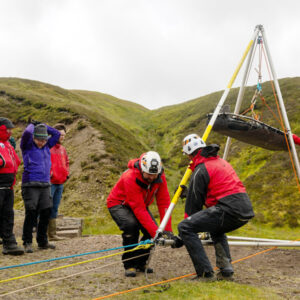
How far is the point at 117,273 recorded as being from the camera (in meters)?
6.21

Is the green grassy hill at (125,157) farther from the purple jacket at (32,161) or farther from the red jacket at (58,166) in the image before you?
Answer: the purple jacket at (32,161)

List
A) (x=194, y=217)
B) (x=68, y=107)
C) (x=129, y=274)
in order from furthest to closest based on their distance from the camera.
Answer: (x=68, y=107) → (x=129, y=274) → (x=194, y=217)

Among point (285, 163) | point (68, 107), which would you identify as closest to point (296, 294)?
point (285, 163)

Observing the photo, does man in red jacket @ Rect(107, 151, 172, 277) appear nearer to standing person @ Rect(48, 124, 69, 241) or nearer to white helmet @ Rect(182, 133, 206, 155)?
white helmet @ Rect(182, 133, 206, 155)

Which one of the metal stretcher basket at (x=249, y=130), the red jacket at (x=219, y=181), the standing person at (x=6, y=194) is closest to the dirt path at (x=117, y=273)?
the standing person at (x=6, y=194)

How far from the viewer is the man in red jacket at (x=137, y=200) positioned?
5.77m

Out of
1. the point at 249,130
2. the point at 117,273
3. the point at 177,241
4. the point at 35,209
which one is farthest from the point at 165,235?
the point at 249,130

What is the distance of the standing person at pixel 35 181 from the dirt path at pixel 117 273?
1.88 feet

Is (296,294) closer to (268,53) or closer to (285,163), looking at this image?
(268,53)

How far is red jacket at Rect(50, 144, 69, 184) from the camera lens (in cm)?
984

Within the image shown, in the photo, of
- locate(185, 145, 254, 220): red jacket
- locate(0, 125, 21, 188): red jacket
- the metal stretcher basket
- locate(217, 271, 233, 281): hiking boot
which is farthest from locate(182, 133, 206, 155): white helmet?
locate(0, 125, 21, 188): red jacket

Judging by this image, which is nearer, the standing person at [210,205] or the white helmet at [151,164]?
the standing person at [210,205]

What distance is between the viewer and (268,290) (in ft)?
16.8

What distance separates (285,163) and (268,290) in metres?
16.6
